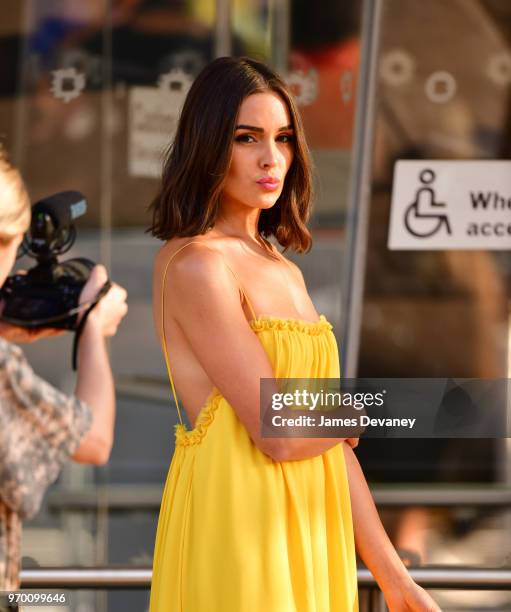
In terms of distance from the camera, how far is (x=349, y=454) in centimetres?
235

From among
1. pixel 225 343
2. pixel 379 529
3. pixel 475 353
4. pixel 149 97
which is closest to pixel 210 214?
pixel 225 343

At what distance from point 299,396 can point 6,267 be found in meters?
0.73

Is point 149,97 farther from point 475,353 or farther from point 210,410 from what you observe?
point 210,410

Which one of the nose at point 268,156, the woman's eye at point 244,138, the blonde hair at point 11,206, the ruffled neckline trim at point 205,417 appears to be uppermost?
the woman's eye at point 244,138

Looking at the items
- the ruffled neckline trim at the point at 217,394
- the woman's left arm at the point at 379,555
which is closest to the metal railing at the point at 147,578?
the woman's left arm at the point at 379,555

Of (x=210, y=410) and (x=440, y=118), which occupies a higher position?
(x=440, y=118)

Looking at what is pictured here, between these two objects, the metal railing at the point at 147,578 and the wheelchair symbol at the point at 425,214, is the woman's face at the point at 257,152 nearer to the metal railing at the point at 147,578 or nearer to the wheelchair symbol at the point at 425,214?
the metal railing at the point at 147,578

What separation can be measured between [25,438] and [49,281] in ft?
2.94

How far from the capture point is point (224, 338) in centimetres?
217

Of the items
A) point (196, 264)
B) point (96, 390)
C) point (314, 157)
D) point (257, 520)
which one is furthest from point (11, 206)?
point (314, 157)

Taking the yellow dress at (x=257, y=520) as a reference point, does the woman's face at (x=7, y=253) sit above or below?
above

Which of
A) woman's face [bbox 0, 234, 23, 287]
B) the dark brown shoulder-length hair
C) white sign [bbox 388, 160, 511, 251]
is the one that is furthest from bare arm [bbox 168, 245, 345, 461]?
white sign [bbox 388, 160, 511, 251]

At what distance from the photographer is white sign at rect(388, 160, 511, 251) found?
423 cm

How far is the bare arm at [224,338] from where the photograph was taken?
217 cm
